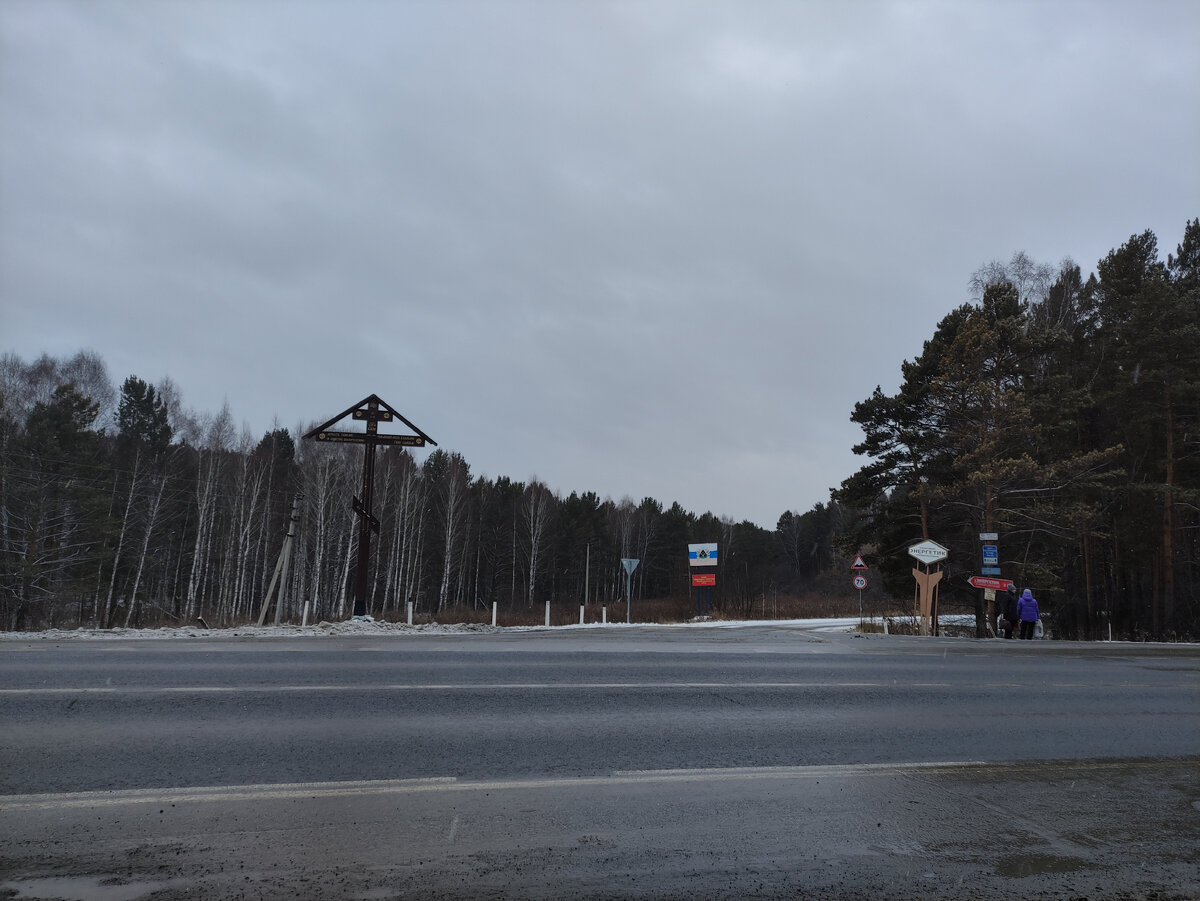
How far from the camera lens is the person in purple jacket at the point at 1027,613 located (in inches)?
881

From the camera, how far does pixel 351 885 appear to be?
12.6 feet

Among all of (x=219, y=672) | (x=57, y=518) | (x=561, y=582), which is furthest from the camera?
(x=561, y=582)

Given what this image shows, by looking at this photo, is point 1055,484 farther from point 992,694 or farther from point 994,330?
point 992,694

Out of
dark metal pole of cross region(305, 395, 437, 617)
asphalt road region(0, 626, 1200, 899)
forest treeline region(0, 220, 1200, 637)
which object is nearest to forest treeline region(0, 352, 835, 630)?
forest treeline region(0, 220, 1200, 637)

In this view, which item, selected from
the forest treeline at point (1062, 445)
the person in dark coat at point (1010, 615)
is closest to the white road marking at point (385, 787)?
the person in dark coat at point (1010, 615)

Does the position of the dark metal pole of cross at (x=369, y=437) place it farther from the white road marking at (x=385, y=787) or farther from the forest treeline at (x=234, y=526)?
the white road marking at (x=385, y=787)

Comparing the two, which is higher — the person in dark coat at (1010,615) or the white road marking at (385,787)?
the person in dark coat at (1010,615)

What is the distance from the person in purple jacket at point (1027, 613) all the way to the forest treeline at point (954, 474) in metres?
3.47

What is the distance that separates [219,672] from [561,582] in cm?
7216

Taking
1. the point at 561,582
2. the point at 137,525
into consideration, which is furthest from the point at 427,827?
the point at 561,582

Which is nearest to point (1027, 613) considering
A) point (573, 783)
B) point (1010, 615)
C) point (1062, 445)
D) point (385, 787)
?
point (1010, 615)

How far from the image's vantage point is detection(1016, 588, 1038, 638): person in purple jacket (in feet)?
73.4

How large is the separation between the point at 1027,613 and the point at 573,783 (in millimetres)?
21179

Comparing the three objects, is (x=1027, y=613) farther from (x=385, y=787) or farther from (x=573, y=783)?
(x=385, y=787)
